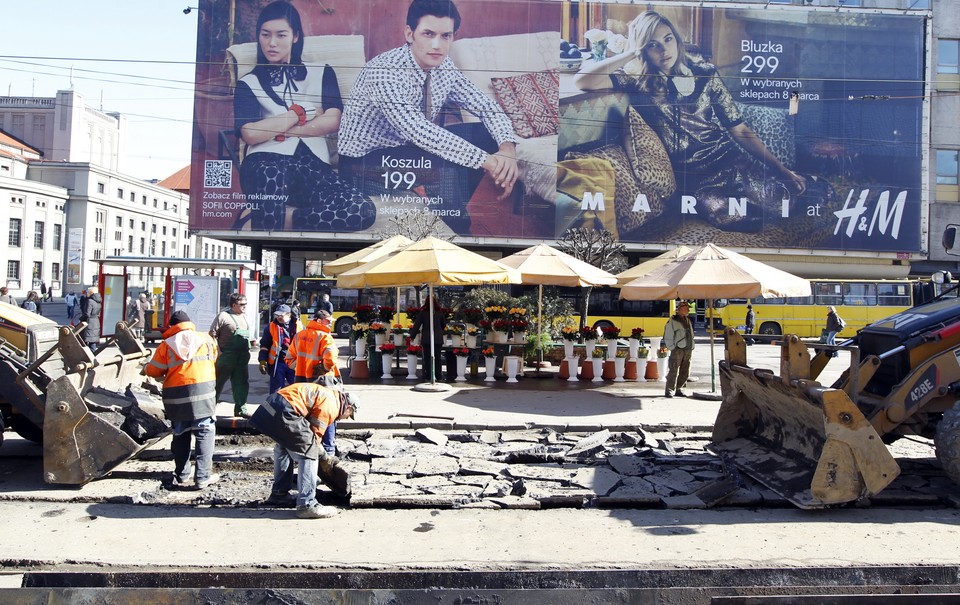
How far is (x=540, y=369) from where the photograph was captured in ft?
53.0

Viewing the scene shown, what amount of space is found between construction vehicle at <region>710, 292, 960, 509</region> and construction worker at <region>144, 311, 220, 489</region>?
210 inches

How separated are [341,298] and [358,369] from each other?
16.3m

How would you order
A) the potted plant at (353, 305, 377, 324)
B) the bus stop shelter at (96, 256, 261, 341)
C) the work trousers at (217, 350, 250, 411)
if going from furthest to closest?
1. the bus stop shelter at (96, 256, 261, 341)
2. the potted plant at (353, 305, 377, 324)
3. the work trousers at (217, 350, 250, 411)

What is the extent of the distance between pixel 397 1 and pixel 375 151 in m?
8.49

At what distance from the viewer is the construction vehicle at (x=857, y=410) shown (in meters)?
5.81

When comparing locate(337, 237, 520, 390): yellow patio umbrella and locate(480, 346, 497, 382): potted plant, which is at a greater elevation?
locate(337, 237, 520, 390): yellow patio umbrella

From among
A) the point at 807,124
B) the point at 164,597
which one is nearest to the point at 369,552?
the point at 164,597

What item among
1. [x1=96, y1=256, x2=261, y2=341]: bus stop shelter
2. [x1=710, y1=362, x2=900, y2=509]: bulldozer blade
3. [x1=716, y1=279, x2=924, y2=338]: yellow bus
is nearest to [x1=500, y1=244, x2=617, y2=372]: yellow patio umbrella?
[x1=710, y1=362, x2=900, y2=509]: bulldozer blade

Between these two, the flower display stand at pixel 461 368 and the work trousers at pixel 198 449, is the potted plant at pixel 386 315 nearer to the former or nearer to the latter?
the flower display stand at pixel 461 368

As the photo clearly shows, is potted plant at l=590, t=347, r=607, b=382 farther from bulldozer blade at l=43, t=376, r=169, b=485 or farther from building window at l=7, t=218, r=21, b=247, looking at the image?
building window at l=7, t=218, r=21, b=247

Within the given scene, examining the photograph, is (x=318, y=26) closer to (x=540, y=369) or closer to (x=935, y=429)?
(x=540, y=369)

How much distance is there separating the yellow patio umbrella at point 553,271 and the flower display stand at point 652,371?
Result: 1941mm

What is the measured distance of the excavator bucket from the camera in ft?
19.0

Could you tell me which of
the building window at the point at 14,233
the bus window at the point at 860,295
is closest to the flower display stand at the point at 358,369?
the bus window at the point at 860,295
